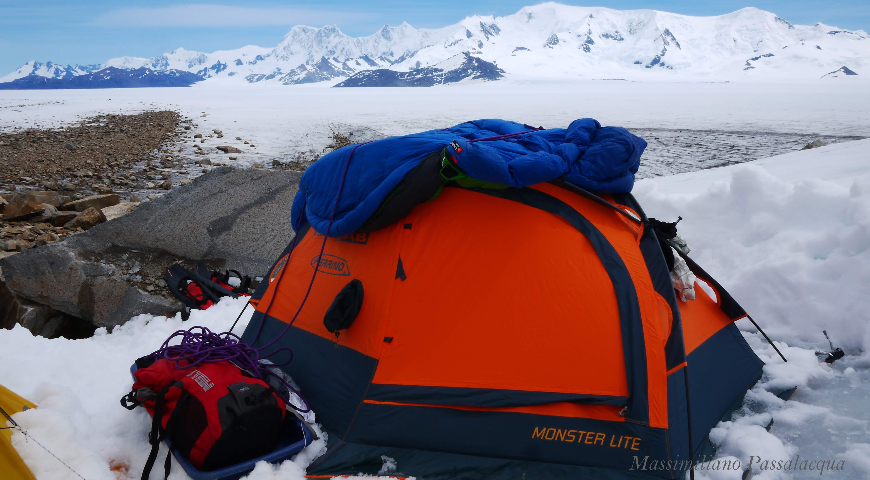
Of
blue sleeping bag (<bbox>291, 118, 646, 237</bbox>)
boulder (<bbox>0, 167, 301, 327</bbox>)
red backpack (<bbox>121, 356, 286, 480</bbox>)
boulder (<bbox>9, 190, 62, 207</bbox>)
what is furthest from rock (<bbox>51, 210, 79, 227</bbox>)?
blue sleeping bag (<bbox>291, 118, 646, 237</bbox>)

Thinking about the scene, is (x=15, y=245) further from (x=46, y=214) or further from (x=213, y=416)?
(x=213, y=416)

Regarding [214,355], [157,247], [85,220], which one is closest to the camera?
[214,355]

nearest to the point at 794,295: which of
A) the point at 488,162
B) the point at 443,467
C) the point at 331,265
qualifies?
the point at 488,162

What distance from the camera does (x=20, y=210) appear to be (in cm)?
718

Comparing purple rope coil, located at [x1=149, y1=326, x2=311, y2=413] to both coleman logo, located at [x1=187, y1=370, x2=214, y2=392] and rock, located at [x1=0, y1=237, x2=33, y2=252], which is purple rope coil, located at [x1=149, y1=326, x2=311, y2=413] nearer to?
coleman logo, located at [x1=187, y1=370, x2=214, y2=392]

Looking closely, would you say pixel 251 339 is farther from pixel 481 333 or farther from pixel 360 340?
pixel 481 333

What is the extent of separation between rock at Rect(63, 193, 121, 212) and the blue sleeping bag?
6.66 metres

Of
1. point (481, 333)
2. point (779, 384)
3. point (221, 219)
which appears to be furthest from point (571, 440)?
point (221, 219)

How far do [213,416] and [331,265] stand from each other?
1.20 m

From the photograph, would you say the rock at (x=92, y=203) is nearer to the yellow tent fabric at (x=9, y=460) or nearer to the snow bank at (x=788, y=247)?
the yellow tent fabric at (x=9, y=460)

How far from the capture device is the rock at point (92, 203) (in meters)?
7.98

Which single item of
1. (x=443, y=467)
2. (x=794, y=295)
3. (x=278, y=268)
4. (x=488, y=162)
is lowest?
(x=443, y=467)

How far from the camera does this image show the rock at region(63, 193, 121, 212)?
798 cm

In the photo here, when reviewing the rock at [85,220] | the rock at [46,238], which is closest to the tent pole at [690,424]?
the rock at [46,238]
